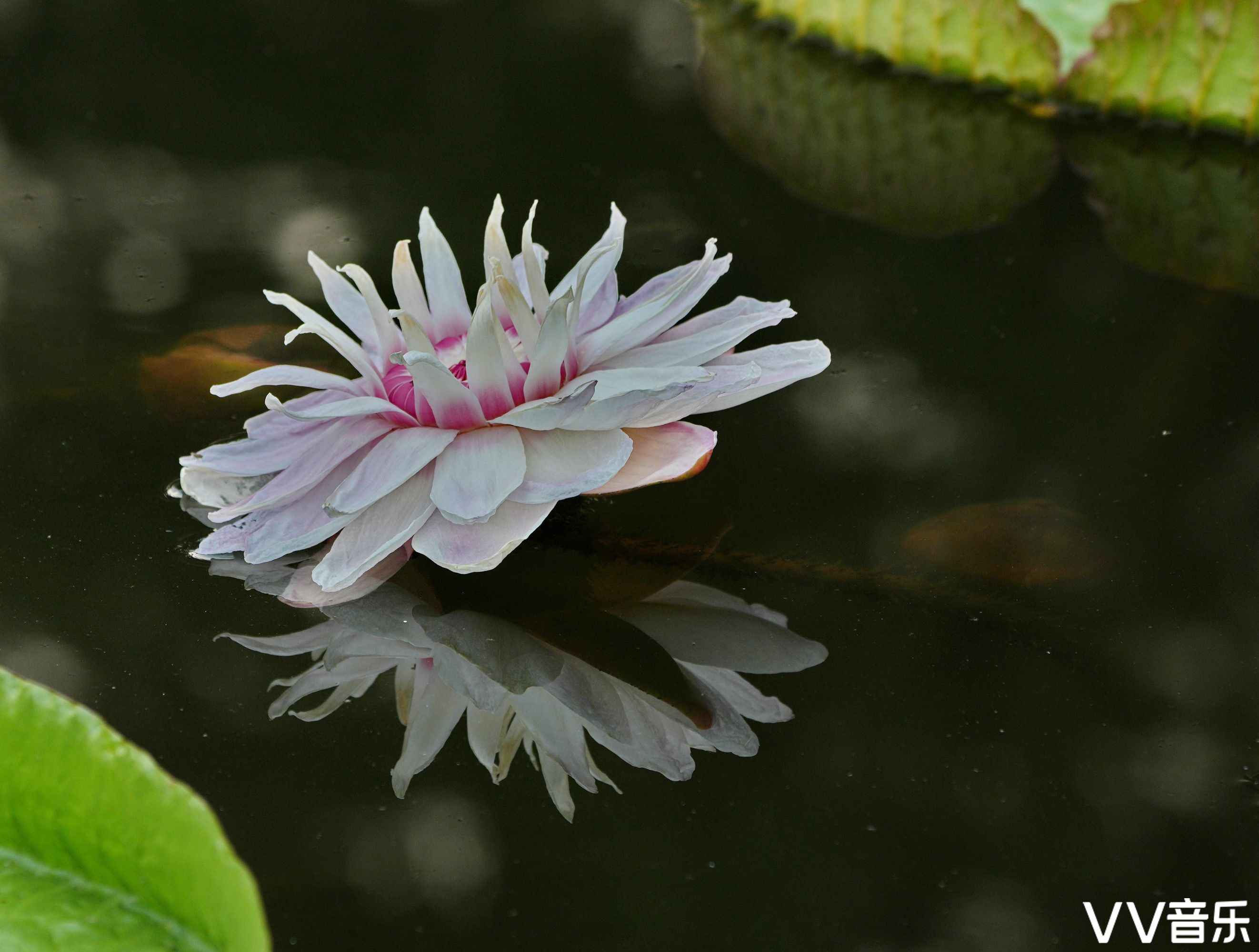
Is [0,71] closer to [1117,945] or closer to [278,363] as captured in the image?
[278,363]

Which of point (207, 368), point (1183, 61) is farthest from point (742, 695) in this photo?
point (1183, 61)

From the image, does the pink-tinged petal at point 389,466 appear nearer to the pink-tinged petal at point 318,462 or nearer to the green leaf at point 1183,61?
the pink-tinged petal at point 318,462

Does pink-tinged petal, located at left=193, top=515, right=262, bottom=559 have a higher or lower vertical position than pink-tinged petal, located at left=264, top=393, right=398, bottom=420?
lower

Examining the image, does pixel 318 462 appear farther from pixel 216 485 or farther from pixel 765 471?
pixel 765 471

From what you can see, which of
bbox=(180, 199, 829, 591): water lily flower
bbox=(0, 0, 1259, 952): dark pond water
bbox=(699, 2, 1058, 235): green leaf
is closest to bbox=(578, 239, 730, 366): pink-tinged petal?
bbox=(180, 199, 829, 591): water lily flower

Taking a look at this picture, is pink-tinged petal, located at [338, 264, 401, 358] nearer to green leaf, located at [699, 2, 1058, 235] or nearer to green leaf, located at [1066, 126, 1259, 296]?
green leaf, located at [699, 2, 1058, 235]
